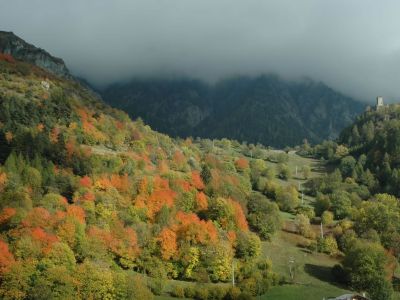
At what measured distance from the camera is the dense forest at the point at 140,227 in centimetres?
9781

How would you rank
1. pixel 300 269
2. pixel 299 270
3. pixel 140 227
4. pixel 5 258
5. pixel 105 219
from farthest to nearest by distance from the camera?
pixel 300 269 → pixel 299 270 → pixel 105 219 → pixel 140 227 → pixel 5 258

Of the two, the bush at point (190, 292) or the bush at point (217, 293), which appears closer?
the bush at point (217, 293)

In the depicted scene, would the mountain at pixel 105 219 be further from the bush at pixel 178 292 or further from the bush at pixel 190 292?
the bush at pixel 178 292

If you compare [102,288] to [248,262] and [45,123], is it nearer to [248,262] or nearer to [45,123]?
[248,262]

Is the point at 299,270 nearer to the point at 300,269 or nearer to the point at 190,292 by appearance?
the point at 300,269

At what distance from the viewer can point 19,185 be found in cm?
11906

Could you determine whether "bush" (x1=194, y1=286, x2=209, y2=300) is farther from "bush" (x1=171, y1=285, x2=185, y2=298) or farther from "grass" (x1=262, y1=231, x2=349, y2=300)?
"grass" (x1=262, y1=231, x2=349, y2=300)

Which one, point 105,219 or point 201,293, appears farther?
point 105,219

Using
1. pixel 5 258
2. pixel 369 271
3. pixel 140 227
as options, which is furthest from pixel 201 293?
pixel 369 271

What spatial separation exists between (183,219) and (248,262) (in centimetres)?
1854

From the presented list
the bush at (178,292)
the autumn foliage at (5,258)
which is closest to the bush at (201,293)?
the bush at (178,292)

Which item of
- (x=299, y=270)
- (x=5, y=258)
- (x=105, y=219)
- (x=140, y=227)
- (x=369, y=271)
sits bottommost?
(x=299, y=270)

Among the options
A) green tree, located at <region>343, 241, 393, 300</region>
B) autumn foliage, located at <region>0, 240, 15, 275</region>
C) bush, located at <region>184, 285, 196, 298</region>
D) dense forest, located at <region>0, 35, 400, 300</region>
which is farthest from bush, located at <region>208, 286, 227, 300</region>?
autumn foliage, located at <region>0, 240, 15, 275</region>

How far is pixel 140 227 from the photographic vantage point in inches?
4727
